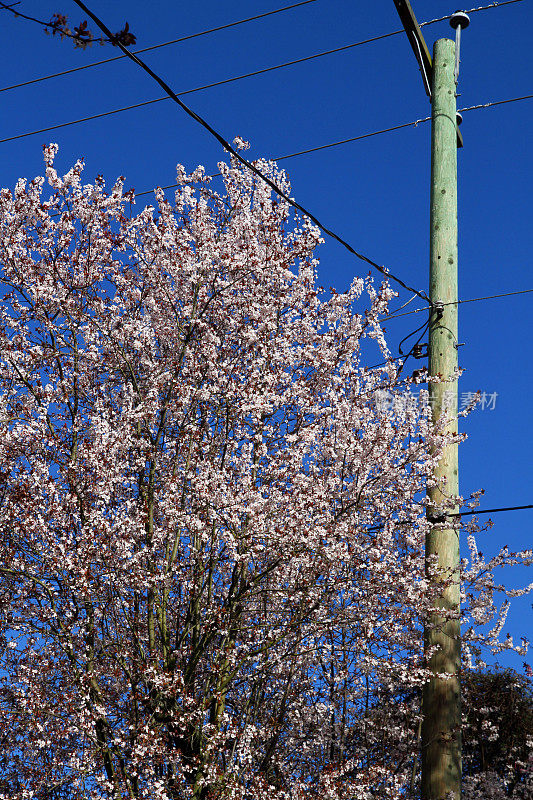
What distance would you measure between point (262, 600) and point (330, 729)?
5.81ft

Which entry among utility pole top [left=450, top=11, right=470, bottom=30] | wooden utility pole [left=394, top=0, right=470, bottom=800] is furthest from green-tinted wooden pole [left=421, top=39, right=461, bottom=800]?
utility pole top [left=450, top=11, right=470, bottom=30]

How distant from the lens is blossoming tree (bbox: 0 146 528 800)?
24.4 ft

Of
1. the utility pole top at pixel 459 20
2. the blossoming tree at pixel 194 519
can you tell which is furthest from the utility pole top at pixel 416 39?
the blossoming tree at pixel 194 519

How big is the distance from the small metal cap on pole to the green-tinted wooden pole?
0.35 ft

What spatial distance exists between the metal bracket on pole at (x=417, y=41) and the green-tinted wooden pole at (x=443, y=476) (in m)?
0.22

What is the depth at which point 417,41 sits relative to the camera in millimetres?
8477

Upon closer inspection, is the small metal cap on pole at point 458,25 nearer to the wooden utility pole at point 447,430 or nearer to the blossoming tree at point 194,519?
the wooden utility pole at point 447,430

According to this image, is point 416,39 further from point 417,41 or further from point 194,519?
point 194,519

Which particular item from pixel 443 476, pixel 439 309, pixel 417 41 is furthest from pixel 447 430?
pixel 417 41

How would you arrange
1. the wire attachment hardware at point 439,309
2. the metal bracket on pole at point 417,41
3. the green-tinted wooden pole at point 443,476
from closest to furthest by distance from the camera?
the green-tinted wooden pole at point 443,476 < the wire attachment hardware at point 439,309 < the metal bracket on pole at point 417,41

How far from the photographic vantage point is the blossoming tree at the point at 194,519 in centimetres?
743

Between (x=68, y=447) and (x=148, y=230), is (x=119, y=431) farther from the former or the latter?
(x=148, y=230)

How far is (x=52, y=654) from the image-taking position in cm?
774

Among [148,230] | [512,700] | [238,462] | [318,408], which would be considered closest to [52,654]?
[238,462]
